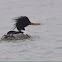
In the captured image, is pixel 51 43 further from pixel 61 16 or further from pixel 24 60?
pixel 61 16

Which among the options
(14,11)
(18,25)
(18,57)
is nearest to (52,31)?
(18,25)

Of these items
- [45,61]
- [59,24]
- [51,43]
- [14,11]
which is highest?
[14,11]

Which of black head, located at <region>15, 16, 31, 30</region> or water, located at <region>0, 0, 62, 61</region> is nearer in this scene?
water, located at <region>0, 0, 62, 61</region>

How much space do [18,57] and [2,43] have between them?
7.49 ft

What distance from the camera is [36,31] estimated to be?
20.2 m

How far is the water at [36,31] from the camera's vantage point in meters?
15.2

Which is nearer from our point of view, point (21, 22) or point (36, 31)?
point (21, 22)

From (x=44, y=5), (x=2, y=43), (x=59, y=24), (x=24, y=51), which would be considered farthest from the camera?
(x=44, y=5)

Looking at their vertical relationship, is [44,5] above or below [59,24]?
above

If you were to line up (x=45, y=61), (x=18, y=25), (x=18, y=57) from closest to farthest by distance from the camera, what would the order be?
(x=45, y=61)
(x=18, y=57)
(x=18, y=25)

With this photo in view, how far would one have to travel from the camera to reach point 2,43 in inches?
672

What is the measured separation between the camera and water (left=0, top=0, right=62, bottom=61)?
1523 centimetres

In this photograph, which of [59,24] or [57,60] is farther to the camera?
[59,24]

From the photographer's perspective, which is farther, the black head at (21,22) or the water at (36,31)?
the black head at (21,22)
